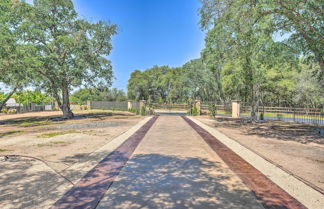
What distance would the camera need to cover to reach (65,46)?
20.4 m

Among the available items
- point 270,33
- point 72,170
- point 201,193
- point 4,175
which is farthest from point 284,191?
point 270,33

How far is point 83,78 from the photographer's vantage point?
22.3 m

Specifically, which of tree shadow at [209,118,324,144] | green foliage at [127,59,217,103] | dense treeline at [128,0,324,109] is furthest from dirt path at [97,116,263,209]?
green foliage at [127,59,217,103]

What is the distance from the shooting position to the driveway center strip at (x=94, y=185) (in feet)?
11.3

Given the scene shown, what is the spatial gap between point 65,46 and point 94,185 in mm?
19742

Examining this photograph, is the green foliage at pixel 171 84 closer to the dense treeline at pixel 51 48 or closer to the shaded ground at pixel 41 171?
the dense treeline at pixel 51 48

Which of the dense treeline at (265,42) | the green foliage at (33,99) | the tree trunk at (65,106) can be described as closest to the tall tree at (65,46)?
the tree trunk at (65,106)

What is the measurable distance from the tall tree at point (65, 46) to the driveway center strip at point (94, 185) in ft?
51.9

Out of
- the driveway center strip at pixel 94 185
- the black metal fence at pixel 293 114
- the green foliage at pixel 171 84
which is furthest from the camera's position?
the green foliage at pixel 171 84

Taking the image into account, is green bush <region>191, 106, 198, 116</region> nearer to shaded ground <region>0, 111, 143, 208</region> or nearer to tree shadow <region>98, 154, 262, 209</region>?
shaded ground <region>0, 111, 143, 208</region>

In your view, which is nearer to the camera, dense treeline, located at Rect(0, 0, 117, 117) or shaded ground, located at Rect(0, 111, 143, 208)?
shaded ground, located at Rect(0, 111, 143, 208)

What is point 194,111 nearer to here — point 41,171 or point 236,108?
point 236,108

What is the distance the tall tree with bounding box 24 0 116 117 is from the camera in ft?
63.3

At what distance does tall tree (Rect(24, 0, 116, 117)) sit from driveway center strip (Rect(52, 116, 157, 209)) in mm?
15817
